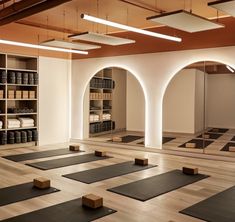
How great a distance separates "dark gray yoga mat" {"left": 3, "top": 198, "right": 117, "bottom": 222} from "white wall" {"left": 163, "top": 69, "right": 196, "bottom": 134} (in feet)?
13.6

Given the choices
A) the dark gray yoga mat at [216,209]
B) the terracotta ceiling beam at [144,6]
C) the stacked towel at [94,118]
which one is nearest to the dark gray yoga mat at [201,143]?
the dark gray yoga mat at [216,209]

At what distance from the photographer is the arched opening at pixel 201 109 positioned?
723cm

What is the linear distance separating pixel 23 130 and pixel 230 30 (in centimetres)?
552

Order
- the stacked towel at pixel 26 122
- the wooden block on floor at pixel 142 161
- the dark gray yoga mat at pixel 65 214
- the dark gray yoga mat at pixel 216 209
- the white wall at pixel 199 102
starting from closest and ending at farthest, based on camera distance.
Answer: the dark gray yoga mat at pixel 65 214
the dark gray yoga mat at pixel 216 209
the wooden block on floor at pixel 142 161
the white wall at pixel 199 102
the stacked towel at pixel 26 122

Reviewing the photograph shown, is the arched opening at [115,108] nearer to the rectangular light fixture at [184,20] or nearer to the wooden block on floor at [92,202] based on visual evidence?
the rectangular light fixture at [184,20]

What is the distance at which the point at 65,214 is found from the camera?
12.1ft

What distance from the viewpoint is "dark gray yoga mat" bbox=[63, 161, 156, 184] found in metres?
5.30

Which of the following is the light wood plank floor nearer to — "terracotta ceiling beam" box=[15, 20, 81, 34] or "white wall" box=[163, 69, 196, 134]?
"white wall" box=[163, 69, 196, 134]

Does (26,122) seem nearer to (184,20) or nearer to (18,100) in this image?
(18,100)

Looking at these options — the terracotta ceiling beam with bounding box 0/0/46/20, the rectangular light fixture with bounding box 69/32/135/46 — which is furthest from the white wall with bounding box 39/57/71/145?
the terracotta ceiling beam with bounding box 0/0/46/20

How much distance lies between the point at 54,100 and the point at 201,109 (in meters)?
4.02

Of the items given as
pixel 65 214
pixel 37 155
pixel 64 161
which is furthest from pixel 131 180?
pixel 37 155

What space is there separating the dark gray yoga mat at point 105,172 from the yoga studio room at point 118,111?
0.12ft

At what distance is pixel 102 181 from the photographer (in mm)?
5156
